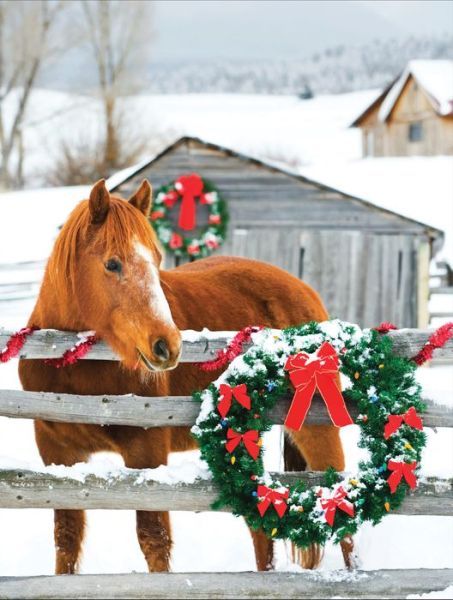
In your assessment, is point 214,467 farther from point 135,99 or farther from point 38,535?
point 135,99

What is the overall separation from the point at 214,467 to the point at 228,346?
2.01 ft

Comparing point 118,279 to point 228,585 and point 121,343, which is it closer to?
point 121,343

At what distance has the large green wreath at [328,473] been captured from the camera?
3496 mm

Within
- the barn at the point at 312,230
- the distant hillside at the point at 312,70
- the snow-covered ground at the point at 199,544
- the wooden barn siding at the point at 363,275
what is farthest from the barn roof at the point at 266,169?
the distant hillside at the point at 312,70

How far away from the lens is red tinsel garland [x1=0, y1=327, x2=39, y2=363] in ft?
11.9

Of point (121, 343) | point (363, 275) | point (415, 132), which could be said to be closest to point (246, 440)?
point (121, 343)

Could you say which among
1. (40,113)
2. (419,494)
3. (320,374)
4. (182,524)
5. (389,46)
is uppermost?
(389,46)

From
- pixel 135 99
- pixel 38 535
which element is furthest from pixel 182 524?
pixel 135 99

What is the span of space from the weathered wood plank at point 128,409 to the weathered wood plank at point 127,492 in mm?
280

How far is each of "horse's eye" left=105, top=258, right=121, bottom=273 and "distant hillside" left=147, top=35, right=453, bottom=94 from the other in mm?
73291

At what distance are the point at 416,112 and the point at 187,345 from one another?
3679 cm

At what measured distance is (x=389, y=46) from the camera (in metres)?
90.4

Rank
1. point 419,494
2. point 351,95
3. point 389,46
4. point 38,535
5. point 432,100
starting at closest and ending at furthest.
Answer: point 419,494 → point 38,535 → point 432,100 → point 351,95 → point 389,46

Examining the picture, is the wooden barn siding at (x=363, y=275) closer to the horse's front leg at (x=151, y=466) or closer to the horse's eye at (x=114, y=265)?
the horse's front leg at (x=151, y=466)
